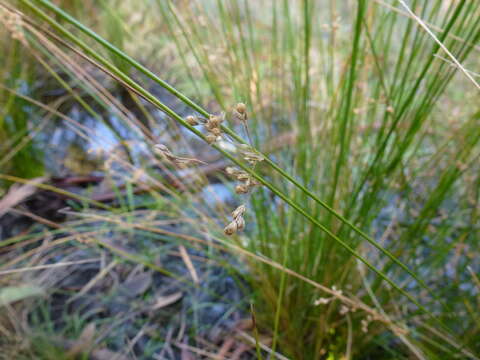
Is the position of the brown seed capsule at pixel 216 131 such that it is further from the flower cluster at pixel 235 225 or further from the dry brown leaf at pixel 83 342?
the dry brown leaf at pixel 83 342

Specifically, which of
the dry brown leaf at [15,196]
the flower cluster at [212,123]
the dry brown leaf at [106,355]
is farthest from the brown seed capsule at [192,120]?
the dry brown leaf at [15,196]

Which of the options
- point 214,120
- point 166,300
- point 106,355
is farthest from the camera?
point 166,300

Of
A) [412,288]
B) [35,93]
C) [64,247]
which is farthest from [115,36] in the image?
[412,288]

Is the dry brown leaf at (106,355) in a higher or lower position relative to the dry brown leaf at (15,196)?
lower

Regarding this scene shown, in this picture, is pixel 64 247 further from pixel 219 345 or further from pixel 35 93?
pixel 35 93

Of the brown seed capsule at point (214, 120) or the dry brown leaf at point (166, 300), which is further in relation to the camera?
the dry brown leaf at point (166, 300)

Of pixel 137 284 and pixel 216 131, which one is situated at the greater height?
pixel 216 131

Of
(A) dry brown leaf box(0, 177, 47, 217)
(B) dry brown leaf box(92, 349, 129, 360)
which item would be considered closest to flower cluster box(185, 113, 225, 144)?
(B) dry brown leaf box(92, 349, 129, 360)

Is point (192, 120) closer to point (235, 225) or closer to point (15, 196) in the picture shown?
point (235, 225)

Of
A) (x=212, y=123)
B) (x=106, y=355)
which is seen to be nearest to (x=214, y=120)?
(x=212, y=123)
